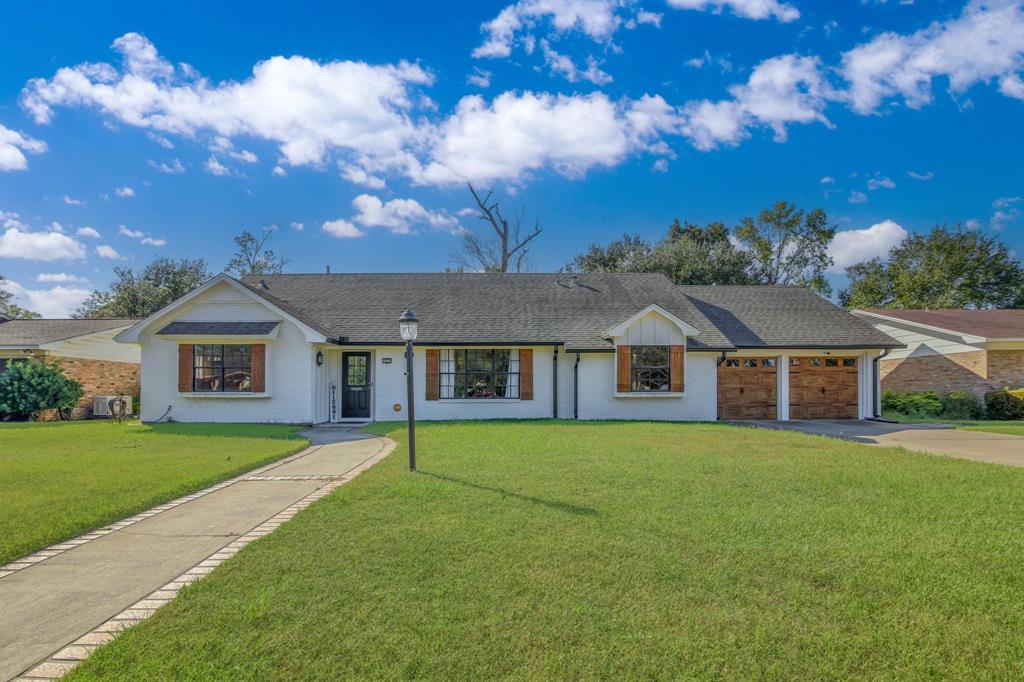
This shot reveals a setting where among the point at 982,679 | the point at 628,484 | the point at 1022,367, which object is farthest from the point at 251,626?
the point at 1022,367

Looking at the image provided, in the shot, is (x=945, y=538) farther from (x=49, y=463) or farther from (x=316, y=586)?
(x=49, y=463)

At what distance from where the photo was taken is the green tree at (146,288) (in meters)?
35.3

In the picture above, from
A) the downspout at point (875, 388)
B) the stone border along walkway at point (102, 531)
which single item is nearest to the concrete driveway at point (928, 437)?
the downspout at point (875, 388)

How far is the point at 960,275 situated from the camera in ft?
123

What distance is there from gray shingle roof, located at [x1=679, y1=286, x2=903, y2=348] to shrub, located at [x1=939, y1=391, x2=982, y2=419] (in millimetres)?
3323

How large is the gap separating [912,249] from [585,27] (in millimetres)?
36543

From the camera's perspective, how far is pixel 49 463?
8.95 m

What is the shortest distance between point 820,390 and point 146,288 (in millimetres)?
37809

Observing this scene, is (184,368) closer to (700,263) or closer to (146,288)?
(146,288)

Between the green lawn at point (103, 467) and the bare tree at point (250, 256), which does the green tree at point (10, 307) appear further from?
the green lawn at point (103, 467)

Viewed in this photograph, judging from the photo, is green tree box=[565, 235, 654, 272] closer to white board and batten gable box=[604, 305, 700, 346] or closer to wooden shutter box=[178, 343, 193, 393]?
white board and batten gable box=[604, 305, 700, 346]

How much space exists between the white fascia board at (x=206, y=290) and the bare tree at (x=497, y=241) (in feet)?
55.0

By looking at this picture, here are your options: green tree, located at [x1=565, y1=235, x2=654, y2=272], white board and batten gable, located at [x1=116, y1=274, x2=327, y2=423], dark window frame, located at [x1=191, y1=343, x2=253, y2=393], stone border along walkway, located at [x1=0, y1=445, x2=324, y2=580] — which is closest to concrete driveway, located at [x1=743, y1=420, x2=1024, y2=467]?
stone border along walkway, located at [x1=0, y1=445, x2=324, y2=580]

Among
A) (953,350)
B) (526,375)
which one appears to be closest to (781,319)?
(953,350)
